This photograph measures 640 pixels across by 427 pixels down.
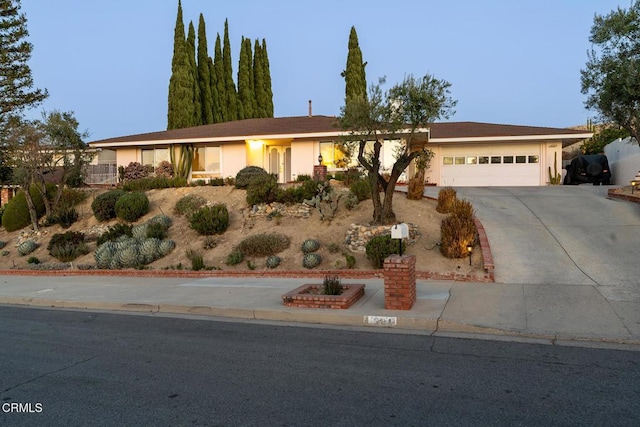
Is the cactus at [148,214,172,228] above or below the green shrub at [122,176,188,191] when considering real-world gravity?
below

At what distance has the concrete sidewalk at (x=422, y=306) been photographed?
7672 millimetres

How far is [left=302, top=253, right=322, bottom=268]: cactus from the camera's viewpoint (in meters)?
14.1

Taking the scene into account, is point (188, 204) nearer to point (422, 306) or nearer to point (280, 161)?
point (280, 161)

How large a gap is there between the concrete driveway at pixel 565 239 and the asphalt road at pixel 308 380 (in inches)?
178

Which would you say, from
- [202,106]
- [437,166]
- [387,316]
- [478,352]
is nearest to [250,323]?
[387,316]

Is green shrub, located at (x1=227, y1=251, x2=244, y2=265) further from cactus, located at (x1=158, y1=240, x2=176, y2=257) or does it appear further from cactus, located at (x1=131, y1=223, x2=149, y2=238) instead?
cactus, located at (x1=131, y1=223, x2=149, y2=238)

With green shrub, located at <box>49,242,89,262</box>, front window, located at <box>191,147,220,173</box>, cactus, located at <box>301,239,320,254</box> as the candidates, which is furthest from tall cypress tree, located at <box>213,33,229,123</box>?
cactus, located at <box>301,239,320,254</box>

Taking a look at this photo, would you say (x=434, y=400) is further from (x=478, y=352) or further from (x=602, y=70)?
(x=602, y=70)

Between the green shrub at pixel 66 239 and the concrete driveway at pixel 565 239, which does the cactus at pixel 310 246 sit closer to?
the concrete driveway at pixel 565 239

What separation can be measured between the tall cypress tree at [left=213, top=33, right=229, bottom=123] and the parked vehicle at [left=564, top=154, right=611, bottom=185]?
29.1 m

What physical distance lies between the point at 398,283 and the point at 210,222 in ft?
33.6

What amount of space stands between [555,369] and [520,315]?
2472 mm

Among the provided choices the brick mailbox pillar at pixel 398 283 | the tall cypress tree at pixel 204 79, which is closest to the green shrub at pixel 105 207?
the brick mailbox pillar at pixel 398 283

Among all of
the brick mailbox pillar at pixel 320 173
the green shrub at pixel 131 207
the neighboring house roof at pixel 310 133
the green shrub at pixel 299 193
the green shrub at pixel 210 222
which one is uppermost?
the neighboring house roof at pixel 310 133
